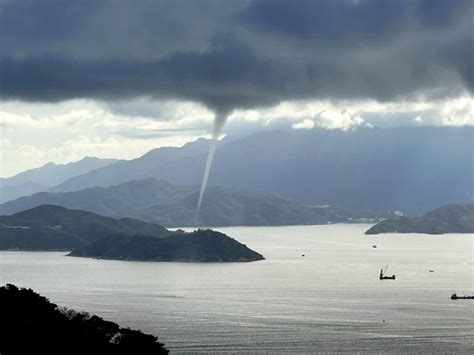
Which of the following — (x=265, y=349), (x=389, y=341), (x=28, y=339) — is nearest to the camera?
(x=28, y=339)

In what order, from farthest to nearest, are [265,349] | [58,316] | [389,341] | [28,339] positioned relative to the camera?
[389,341], [265,349], [58,316], [28,339]

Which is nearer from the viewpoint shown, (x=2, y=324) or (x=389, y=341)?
(x=2, y=324)

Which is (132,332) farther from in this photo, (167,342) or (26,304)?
(167,342)

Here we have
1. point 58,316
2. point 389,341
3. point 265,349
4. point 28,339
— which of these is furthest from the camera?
point 389,341

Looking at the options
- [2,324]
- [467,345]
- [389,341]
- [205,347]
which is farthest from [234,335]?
[2,324]

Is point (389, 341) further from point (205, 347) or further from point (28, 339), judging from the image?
point (28, 339)

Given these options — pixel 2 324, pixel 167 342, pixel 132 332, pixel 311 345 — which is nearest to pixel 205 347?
pixel 167 342

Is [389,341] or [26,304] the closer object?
[26,304]
